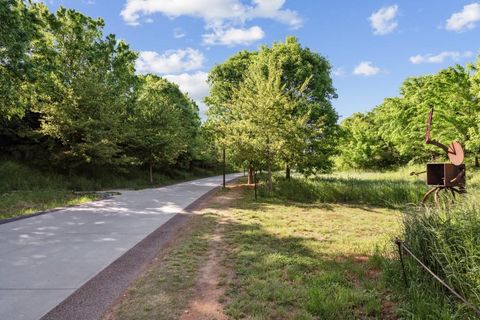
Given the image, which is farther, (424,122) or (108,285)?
(424,122)

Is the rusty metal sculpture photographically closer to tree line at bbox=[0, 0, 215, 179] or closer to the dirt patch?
the dirt patch

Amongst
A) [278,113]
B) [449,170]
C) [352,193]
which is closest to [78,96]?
[278,113]

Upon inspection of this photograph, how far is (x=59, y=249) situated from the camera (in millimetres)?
6242

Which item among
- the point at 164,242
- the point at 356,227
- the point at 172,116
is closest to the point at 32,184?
the point at 172,116

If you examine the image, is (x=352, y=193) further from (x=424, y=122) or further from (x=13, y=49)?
(x=424, y=122)

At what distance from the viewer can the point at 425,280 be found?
13.2ft

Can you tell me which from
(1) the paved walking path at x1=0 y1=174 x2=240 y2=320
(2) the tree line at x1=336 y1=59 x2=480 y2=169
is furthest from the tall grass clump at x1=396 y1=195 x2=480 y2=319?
(2) the tree line at x1=336 y1=59 x2=480 y2=169

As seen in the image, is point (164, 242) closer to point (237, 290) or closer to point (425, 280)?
point (237, 290)

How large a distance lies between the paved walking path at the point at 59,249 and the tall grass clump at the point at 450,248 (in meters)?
4.64

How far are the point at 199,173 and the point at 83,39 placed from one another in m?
21.7

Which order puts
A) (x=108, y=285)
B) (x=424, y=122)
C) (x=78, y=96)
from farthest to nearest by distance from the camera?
(x=424, y=122), (x=78, y=96), (x=108, y=285)

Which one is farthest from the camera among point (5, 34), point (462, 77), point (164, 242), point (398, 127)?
point (398, 127)

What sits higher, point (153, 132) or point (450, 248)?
point (153, 132)

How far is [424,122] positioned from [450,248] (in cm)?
2678
